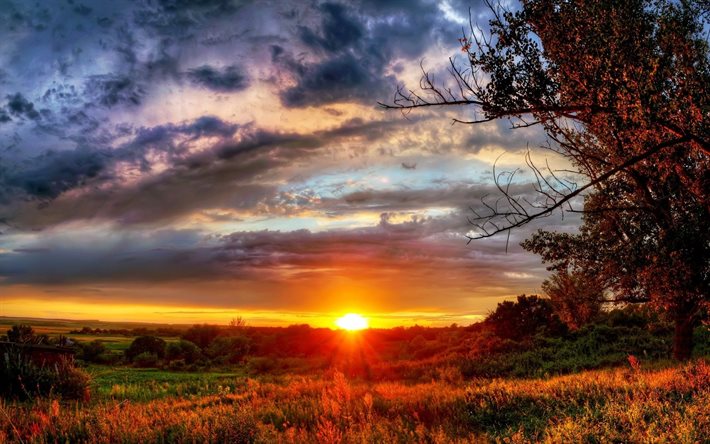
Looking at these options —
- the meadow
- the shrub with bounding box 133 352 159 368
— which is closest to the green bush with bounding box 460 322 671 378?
the meadow

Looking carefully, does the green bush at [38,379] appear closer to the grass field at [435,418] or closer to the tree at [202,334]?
the grass field at [435,418]

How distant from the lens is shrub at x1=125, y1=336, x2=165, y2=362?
4422 cm

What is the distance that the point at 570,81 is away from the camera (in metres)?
10.2

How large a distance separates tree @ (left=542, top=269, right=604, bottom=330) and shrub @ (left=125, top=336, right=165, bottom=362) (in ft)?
112

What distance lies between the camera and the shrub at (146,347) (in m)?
44.2

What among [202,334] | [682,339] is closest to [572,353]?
[682,339]

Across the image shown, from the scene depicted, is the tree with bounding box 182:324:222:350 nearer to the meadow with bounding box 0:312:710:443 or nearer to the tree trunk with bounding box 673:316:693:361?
the meadow with bounding box 0:312:710:443

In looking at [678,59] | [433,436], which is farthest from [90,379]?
[678,59]

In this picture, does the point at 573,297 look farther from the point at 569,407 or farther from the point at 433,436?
the point at 433,436

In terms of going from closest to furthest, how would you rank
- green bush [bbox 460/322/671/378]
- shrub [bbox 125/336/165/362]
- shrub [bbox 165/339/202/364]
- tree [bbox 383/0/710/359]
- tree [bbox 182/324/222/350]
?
tree [bbox 383/0/710/359], green bush [bbox 460/322/671/378], shrub [bbox 125/336/165/362], shrub [bbox 165/339/202/364], tree [bbox 182/324/222/350]

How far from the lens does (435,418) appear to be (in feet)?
41.8

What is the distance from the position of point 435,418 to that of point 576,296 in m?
13.0

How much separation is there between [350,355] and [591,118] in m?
32.1

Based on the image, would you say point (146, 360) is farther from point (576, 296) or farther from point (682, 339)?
point (682, 339)
